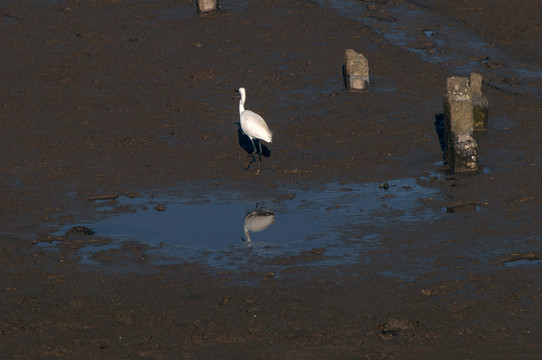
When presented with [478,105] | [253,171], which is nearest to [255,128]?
Result: [253,171]

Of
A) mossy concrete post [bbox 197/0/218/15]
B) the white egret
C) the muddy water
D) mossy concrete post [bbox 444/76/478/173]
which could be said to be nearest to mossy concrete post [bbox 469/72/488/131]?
mossy concrete post [bbox 444/76/478/173]

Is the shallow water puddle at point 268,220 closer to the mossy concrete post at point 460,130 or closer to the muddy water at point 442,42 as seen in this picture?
the mossy concrete post at point 460,130

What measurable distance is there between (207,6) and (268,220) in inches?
500

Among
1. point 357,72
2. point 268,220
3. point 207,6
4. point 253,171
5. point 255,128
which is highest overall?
point 207,6

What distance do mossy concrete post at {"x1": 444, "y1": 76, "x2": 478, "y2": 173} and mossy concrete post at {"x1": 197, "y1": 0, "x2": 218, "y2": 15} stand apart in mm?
11354

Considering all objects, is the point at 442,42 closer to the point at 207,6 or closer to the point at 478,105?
the point at 478,105

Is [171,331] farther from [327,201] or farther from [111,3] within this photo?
[111,3]

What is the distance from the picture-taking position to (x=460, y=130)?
15203mm

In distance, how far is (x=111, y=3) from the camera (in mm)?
27094

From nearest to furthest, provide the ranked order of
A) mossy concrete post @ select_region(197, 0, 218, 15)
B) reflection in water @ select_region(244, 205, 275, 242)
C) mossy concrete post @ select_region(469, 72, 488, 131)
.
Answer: reflection in water @ select_region(244, 205, 275, 242) → mossy concrete post @ select_region(469, 72, 488, 131) → mossy concrete post @ select_region(197, 0, 218, 15)

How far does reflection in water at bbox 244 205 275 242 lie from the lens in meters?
13.5

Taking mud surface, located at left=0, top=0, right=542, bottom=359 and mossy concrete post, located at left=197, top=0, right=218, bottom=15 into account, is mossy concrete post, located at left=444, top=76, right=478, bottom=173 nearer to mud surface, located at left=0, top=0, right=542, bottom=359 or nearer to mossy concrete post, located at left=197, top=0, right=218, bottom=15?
mud surface, located at left=0, top=0, right=542, bottom=359

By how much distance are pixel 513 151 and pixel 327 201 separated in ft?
12.4

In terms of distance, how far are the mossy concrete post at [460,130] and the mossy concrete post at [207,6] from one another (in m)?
11.4
